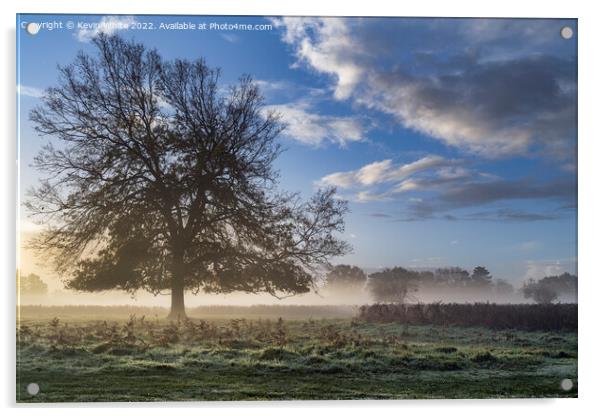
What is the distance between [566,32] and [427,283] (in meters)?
2.95

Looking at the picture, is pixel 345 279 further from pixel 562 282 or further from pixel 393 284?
pixel 562 282

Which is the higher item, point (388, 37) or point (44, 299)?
point (388, 37)

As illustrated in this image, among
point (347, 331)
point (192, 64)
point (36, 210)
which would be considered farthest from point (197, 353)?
point (192, 64)

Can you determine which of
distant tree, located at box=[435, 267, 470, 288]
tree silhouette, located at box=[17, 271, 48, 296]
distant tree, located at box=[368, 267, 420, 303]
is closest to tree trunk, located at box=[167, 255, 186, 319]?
tree silhouette, located at box=[17, 271, 48, 296]

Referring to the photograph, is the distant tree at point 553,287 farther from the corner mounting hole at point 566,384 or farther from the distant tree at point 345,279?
the distant tree at point 345,279

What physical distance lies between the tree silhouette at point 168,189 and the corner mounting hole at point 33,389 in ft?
3.30

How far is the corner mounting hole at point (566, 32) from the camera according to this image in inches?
290

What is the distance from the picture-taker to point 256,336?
23.7ft

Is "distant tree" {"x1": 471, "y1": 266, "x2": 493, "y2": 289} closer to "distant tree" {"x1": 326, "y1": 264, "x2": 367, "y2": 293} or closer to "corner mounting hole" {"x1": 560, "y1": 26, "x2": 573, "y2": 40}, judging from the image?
"distant tree" {"x1": 326, "y1": 264, "x2": 367, "y2": 293}

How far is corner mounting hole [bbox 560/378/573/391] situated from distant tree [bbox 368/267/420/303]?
175 centimetres

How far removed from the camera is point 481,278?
7.33m

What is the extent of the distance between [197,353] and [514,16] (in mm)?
4688

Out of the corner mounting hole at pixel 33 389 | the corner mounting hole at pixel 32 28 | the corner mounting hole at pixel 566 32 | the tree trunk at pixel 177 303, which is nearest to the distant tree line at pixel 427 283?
the tree trunk at pixel 177 303
